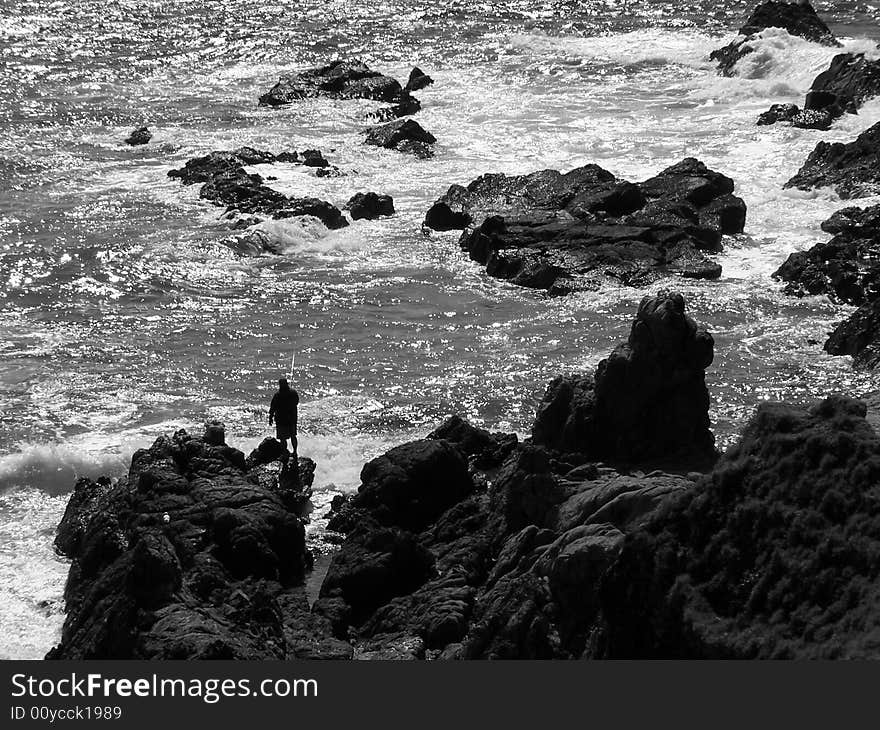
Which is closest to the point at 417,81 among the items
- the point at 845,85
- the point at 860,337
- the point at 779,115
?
the point at 779,115

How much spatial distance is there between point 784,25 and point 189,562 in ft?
156

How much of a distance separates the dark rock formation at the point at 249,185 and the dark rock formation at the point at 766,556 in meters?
25.7

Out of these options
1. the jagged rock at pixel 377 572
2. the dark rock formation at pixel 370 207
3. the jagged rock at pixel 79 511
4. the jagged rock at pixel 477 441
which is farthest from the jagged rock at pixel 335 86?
the jagged rock at pixel 377 572

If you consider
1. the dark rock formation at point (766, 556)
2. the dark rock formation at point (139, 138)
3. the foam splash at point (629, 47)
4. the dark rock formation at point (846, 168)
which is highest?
the dark rock formation at point (766, 556)

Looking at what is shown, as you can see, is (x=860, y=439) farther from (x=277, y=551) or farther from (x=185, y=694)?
(x=277, y=551)

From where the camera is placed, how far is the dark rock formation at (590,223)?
33.4 meters

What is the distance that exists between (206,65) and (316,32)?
27.4ft

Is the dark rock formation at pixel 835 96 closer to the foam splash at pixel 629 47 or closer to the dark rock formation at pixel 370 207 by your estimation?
the foam splash at pixel 629 47

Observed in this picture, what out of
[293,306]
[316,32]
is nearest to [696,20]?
[316,32]

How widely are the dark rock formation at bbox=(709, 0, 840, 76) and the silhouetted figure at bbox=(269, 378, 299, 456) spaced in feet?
123

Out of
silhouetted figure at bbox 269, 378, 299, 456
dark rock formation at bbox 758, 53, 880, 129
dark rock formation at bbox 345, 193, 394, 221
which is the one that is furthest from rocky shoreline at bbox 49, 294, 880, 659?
dark rock formation at bbox 758, 53, 880, 129

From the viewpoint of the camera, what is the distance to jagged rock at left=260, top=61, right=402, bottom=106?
2121 inches

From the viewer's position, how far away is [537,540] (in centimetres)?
1738

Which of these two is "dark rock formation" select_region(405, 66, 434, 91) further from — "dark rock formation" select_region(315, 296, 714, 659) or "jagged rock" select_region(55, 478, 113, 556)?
"jagged rock" select_region(55, 478, 113, 556)
